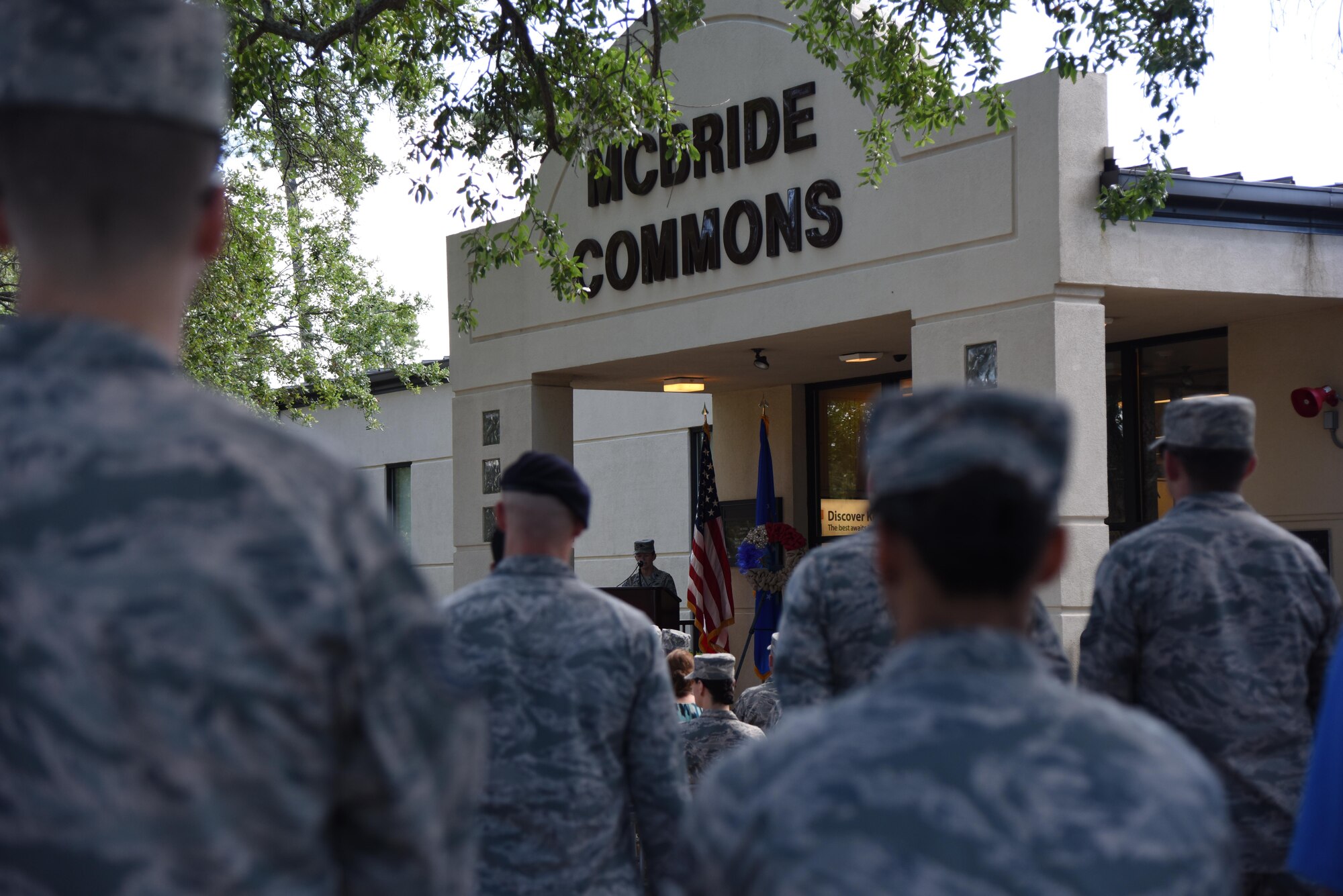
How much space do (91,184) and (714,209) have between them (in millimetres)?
10268

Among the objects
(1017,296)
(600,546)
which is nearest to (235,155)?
(600,546)

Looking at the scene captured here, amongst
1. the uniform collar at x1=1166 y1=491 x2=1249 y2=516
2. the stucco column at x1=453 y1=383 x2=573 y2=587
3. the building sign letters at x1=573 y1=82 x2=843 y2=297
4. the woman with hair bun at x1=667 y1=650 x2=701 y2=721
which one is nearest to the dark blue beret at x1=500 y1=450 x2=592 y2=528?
the uniform collar at x1=1166 y1=491 x2=1249 y2=516

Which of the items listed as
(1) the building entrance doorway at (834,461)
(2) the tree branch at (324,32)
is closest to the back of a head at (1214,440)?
(2) the tree branch at (324,32)

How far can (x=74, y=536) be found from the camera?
4.94ft

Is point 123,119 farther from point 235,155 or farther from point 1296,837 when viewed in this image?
point 235,155

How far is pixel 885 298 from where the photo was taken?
10.3 m

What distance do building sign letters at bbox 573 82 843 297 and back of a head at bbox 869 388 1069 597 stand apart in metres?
9.08

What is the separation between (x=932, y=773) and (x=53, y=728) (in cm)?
91

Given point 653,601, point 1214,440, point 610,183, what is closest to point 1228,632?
point 1214,440

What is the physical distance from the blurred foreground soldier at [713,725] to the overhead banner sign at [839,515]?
765 centimetres

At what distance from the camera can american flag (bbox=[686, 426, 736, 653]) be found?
13.8m

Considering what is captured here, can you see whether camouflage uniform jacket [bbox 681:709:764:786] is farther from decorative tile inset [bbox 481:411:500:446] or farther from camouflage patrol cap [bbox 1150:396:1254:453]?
decorative tile inset [bbox 481:411:500:446]

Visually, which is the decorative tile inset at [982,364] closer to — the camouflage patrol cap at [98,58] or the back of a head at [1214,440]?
the back of a head at [1214,440]

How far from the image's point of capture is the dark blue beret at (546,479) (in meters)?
3.76
